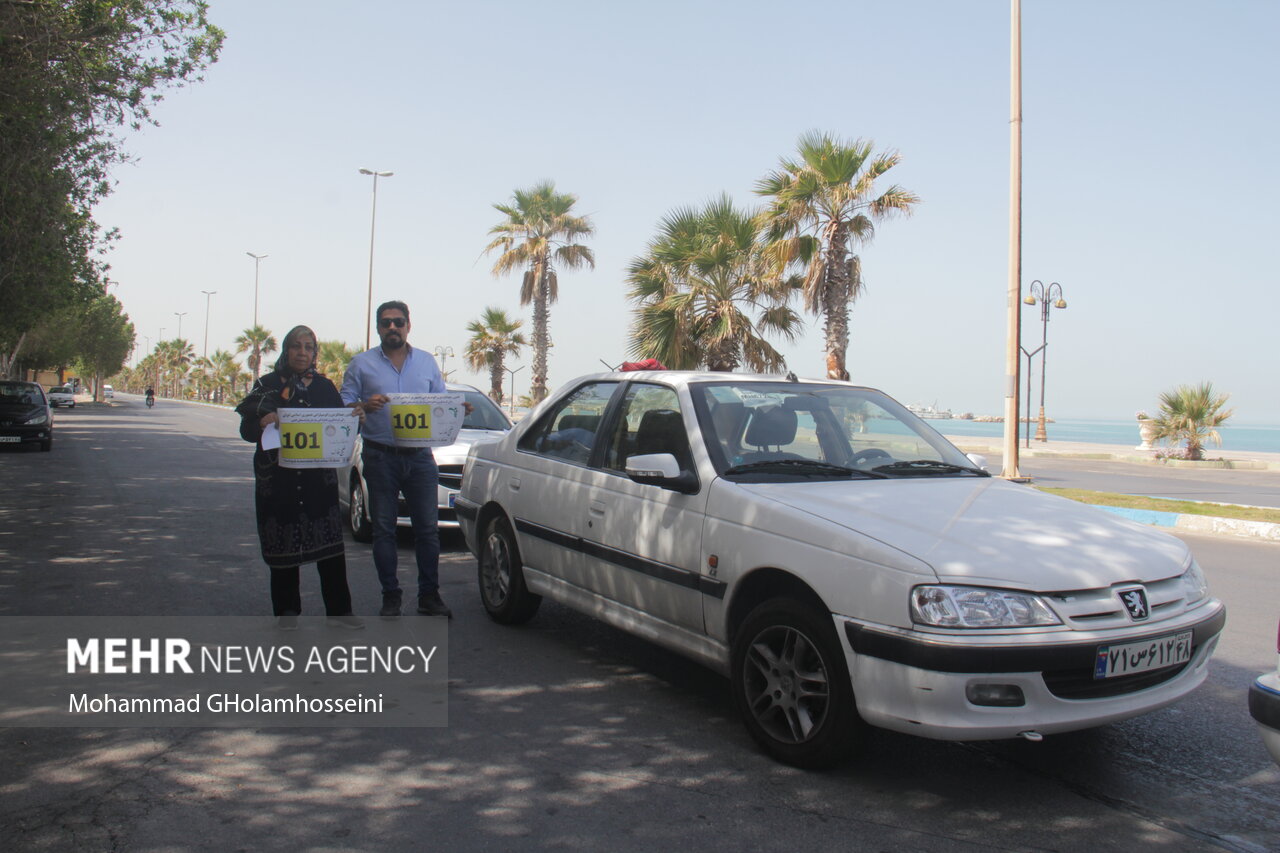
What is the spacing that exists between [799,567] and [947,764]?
104cm

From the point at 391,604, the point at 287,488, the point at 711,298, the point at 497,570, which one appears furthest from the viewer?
the point at 711,298

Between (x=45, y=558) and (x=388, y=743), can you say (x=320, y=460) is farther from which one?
(x=45, y=558)

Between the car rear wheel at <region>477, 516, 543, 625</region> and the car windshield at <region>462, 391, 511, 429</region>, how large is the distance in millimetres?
3516

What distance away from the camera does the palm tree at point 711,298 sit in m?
19.4

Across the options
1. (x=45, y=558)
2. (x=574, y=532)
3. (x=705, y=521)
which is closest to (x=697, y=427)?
(x=705, y=521)

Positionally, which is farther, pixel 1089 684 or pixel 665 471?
pixel 665 471

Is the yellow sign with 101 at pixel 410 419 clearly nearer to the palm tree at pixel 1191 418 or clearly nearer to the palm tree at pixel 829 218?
the palm tree at pixel 829 218

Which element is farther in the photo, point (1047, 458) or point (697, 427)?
point (1047, 458)

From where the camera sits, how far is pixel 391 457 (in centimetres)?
576

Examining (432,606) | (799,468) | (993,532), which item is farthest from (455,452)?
(993,532)

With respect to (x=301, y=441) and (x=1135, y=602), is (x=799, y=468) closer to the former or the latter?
(x=1135, y=602)

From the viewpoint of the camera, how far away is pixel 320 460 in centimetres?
510

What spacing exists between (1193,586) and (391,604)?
4270 millimetres

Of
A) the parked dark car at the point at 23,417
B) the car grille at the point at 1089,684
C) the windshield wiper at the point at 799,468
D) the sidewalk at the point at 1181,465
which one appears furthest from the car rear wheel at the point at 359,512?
the parked dark car at the point at 23,417
